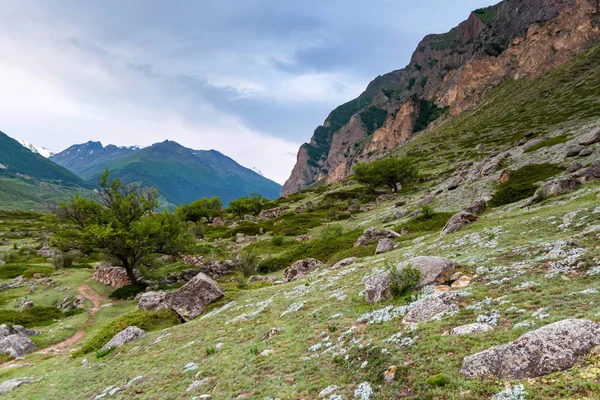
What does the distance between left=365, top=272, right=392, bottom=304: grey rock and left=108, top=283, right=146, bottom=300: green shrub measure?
101 feet

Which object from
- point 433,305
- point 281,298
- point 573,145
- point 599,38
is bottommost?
point 281,298

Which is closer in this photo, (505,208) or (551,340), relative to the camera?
(551,340)

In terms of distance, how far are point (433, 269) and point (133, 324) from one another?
2044 cm

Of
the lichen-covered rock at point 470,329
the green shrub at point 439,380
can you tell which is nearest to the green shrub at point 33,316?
A: the green shrub at point 439,380

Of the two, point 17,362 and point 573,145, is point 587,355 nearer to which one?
point 17,362

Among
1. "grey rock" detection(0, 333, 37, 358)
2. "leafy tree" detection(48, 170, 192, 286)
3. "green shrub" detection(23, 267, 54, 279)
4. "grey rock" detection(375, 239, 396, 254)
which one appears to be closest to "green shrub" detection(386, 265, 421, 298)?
"grey rock" detection(375, 239, 396, 254)

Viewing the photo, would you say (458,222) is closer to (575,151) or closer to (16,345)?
(575,151)

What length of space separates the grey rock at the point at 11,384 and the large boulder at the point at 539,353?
2073cm

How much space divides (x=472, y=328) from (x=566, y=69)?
245 m

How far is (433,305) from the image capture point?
10.8m

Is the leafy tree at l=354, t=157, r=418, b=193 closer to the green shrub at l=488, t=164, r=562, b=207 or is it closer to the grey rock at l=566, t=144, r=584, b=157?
the green shrub at l=488, t=164, r=562, b=207

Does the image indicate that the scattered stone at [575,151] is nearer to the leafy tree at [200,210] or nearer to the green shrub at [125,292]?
→ the green shrub at [125,292]

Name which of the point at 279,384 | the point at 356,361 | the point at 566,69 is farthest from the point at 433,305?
the point at 566,69

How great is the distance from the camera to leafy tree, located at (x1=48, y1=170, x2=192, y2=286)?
35062 millimetres
